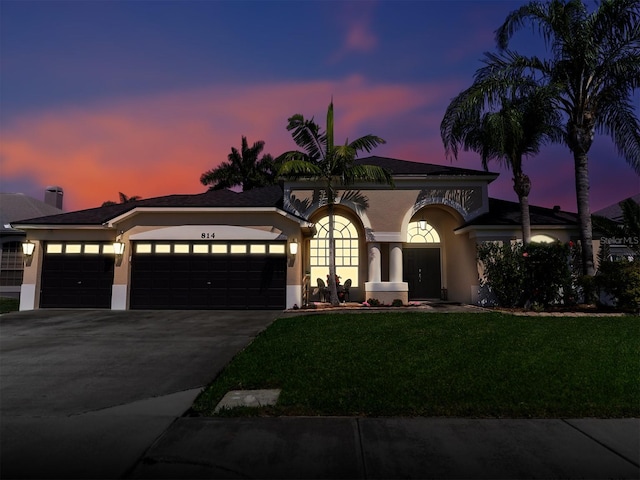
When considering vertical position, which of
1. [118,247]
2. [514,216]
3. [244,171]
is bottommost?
[118,247]

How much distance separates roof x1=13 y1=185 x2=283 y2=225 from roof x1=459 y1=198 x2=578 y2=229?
8.14 meters

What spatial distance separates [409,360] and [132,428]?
4.07 metres

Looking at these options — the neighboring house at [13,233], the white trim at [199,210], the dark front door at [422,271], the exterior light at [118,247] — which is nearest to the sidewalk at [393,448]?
the white trim at [199,210]

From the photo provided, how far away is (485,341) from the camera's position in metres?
7.62

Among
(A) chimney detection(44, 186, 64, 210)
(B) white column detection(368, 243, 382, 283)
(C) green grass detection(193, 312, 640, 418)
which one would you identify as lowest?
(C) green grass detection(193, 312, 640, 418)

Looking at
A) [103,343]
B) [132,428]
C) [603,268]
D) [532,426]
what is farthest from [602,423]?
[603,268]

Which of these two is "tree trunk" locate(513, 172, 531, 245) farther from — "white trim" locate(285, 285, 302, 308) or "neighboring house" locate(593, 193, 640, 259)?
"white trim" locate(285, 285, 302, 308)

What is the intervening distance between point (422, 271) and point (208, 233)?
9.51 metres

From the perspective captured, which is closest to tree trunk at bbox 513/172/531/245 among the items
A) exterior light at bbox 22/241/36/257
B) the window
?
exterior light at bbox 22/241/36/257

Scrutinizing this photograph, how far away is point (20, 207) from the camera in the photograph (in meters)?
Result: 23.3

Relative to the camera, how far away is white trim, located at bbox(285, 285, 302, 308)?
14212mm

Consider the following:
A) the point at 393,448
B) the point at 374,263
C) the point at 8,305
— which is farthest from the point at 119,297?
the point at 393,448

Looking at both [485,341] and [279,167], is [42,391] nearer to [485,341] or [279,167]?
[485,341]

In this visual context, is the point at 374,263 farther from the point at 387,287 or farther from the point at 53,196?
the point at 53,196
